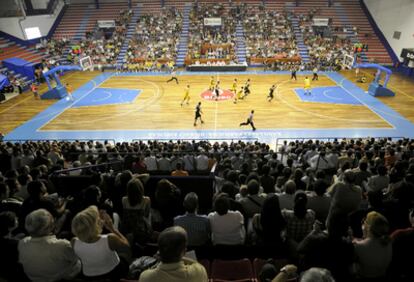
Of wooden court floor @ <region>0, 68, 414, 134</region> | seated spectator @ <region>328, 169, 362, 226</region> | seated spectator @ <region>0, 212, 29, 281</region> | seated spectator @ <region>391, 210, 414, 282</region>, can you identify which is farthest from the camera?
wooden court floor @ <region>0, 68, 414, 134</region>

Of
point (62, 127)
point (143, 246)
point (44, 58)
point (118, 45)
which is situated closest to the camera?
point (143, 246)

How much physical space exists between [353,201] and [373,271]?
1.97 m

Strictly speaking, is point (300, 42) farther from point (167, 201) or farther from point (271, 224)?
point (271, 224)

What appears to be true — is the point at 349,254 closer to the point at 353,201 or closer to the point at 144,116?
the point at 353,201

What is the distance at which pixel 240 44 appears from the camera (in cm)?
3238

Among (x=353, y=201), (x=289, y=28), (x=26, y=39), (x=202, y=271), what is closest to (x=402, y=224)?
(x=353, y=201)

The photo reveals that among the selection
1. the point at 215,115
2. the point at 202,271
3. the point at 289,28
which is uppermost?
the point at 202,271

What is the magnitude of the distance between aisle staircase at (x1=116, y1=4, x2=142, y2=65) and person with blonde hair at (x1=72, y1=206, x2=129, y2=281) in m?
29.6

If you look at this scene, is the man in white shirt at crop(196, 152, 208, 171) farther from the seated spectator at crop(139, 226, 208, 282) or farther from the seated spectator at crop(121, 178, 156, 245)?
the seated spectator at crop(139, 226, 208, 282)

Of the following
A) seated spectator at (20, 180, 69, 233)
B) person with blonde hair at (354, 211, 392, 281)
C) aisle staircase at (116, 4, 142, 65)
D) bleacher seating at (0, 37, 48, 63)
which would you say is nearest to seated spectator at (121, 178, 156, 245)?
seated spectator at (20, 180, 69, 233)

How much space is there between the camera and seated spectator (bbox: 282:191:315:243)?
441 cm

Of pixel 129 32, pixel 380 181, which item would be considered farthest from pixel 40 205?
pixel 129 32

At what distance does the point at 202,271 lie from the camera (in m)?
2.58

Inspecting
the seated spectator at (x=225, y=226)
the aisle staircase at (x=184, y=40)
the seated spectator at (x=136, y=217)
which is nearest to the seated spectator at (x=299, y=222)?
the seated spectator at (x=225, y=226)
